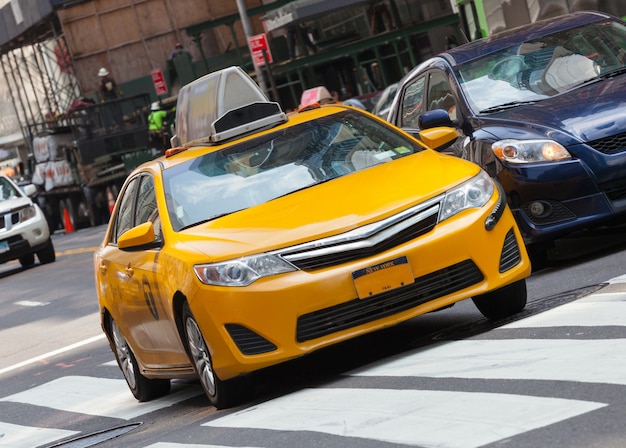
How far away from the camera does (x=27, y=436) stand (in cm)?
945

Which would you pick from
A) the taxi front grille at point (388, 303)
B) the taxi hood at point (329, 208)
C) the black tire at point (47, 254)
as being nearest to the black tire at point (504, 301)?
the taxi front grille at point (388, 303)

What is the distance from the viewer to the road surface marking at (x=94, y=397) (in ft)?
31.2

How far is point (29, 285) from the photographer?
2389cm

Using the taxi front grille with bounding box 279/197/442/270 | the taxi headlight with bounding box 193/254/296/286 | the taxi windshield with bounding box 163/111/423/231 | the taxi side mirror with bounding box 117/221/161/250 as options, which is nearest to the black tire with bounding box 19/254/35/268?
the taxi windshield with bounding box 163/111/423/231

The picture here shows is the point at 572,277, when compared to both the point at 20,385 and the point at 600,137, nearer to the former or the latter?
the point at 600,137

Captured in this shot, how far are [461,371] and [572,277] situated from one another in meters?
2.90

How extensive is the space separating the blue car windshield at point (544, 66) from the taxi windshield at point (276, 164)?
205 centimetres

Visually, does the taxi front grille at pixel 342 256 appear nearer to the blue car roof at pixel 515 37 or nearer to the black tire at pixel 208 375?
the black tire at pixel 208 375

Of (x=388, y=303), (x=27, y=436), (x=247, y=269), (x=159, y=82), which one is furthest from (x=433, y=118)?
(x=159, y=82)

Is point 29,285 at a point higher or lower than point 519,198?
lower

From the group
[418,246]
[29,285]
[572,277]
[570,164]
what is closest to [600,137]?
[570,164]

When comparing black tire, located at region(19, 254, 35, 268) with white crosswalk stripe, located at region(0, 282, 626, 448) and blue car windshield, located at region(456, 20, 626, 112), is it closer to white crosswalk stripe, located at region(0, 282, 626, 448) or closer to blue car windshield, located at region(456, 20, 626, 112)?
blue car windshield, located at region(456, 20, 626, 112)

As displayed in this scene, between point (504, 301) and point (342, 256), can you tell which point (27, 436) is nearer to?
point (342, 256)

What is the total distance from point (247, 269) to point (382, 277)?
674 mm
